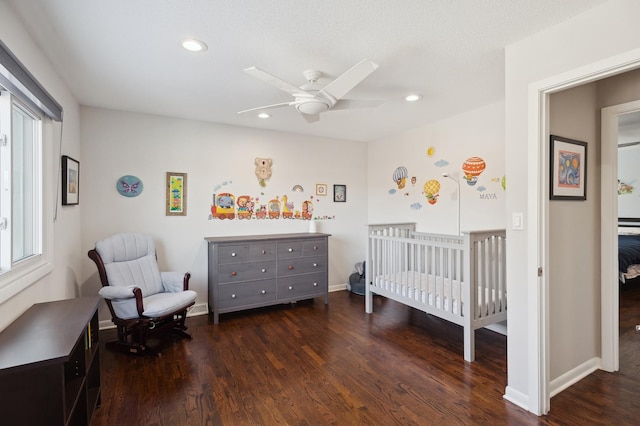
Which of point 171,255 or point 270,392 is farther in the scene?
point 171,255

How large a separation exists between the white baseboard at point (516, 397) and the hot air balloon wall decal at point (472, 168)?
6.90 ft

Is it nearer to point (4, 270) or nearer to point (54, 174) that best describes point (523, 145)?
point (4, 270)

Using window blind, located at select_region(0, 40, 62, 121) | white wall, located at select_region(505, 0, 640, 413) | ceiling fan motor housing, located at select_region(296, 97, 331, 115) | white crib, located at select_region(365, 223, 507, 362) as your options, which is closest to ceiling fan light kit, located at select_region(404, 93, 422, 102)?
white wall, located at select_region(505, 0, 640, 413)

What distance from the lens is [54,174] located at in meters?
2.37

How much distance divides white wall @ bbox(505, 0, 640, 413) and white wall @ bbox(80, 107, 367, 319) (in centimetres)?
287

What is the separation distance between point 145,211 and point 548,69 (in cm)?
378

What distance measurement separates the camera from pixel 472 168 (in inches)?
137

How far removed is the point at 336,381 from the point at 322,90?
2.02 m

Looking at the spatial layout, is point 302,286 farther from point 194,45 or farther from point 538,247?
point 194,45

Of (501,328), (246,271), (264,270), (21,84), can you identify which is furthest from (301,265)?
(21,84)

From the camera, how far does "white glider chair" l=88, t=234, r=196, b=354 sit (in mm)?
2713

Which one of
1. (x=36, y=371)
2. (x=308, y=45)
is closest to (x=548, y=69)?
(x=308, y=45)

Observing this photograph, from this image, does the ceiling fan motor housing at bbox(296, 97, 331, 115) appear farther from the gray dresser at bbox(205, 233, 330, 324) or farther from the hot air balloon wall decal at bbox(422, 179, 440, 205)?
the hot air balloon wall decal at bbox(422, 179, 440, 205)

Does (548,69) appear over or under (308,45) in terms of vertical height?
under
